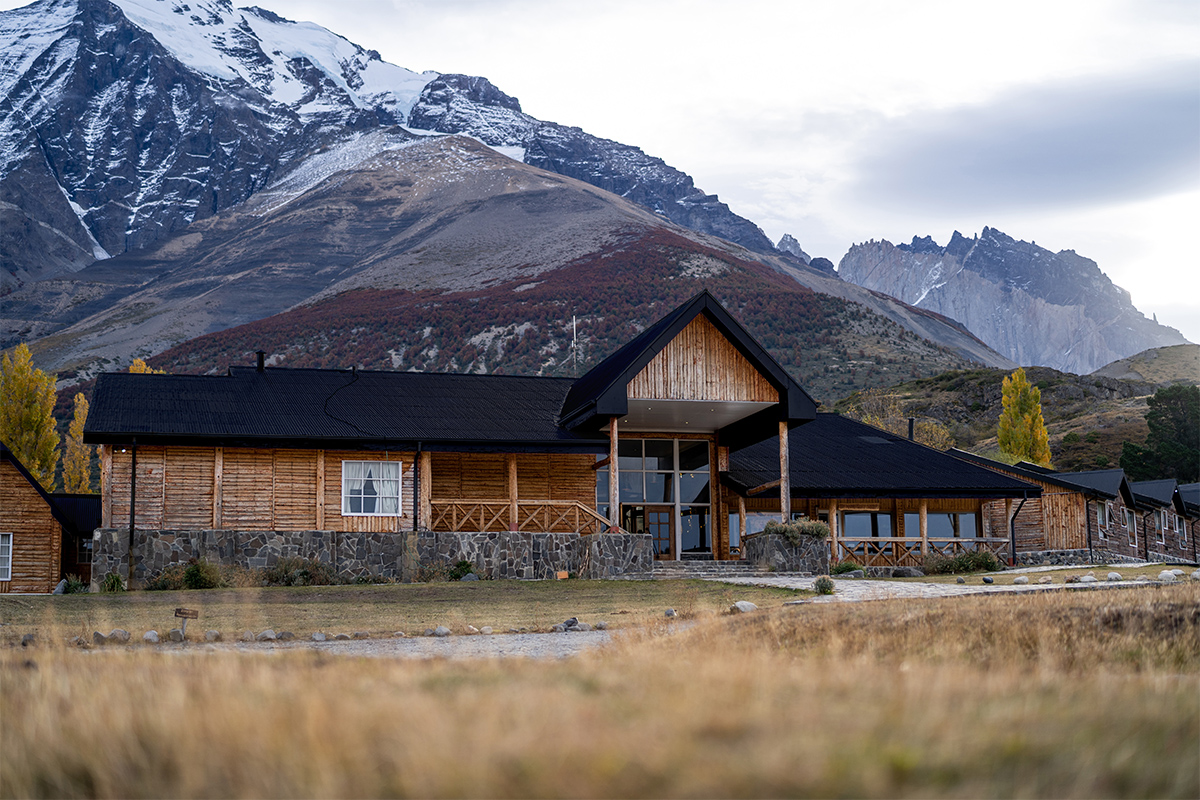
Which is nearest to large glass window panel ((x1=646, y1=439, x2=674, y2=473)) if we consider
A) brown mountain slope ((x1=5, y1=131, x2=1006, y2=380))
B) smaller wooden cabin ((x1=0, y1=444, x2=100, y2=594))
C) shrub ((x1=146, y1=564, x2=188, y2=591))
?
shrub ((x1=146, y1=564, x2=188, y2=591))

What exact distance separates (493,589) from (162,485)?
886cm

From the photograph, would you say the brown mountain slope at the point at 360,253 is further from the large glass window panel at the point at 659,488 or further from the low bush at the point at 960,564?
the large glass window panel at the point at 659,488

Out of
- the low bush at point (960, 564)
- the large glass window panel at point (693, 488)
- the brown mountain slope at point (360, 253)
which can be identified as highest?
the brown mountain slope at point (360, 253)

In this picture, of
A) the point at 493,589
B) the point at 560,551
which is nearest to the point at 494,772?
the point at 493,589

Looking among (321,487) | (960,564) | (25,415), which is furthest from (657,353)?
(25,415)

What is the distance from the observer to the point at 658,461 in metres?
30.5

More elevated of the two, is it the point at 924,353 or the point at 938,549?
the point at 924,353

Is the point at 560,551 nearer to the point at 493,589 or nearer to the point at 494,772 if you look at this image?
the point at 493,589

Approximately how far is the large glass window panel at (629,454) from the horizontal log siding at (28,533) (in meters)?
15.3

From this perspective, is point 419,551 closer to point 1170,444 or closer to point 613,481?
point 613,481

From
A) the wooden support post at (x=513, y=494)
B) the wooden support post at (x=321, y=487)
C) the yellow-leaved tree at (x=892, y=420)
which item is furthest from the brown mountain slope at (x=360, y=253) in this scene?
the wooden support post at (x=321, y=487)

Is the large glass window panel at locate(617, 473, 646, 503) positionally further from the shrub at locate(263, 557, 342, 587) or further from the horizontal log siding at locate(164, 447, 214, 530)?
the horizontal log siding at locate(164, 447, 214, 530)

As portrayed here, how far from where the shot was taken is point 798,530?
86.4 feet

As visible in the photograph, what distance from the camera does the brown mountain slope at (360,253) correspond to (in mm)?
114312
